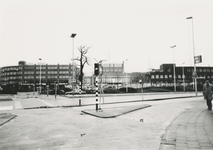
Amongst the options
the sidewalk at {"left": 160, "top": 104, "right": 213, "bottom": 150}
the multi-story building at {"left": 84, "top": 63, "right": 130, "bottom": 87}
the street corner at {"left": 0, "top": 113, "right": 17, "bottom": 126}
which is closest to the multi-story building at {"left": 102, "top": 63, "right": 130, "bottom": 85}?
the multi-story building at {"left": 84, "top": 63, "right": 130, "bottom": 87}

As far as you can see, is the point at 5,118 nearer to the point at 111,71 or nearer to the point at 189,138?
the point at 189,138

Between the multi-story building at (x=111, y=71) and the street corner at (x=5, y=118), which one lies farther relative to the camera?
the multi-story building at (x=111, y=71)

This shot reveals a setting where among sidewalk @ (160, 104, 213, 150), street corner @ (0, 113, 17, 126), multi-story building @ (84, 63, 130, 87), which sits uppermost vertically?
multi-story building @ (84, 63, 130, 87)

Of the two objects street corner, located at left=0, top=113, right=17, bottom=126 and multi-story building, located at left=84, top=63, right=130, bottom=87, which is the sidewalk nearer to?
street corner, located at left=0, top=113, right=17, bottom=126

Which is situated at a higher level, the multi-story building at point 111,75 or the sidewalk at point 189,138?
A: the multi-story building at point 111,75

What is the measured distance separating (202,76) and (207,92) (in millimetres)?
93392

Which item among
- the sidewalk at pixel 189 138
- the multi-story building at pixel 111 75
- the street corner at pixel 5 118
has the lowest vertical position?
the street corner at pixel 5 118

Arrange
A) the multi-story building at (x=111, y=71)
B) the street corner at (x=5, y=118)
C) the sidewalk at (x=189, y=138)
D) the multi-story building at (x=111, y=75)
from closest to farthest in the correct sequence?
the sidewalk at (x=189, y=138) → the street corner at (x=5, y=118) → the multi-story building at (x=111, y=75) → the multi-story building at (x=111, y=71)

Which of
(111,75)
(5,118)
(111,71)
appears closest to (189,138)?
(5,118)

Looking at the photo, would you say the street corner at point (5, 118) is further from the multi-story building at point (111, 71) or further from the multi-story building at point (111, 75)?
the multi-story building at point (111, 71)

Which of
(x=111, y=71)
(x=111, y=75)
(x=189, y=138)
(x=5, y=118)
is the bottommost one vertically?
(x=5, y=118)

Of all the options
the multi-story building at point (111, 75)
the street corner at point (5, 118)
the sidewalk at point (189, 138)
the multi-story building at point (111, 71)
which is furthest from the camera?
the multi-story building at point (111, 71)

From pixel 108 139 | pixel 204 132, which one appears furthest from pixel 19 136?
pixel 204 132

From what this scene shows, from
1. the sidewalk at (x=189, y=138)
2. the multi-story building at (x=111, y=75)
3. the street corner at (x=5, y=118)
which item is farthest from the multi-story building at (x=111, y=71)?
the sidewalk at (x=189, y=138)
